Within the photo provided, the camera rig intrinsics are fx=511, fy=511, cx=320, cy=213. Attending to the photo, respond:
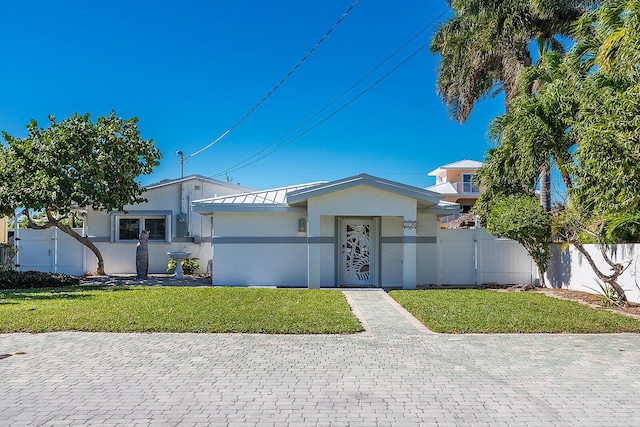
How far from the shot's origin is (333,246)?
16.6 metres

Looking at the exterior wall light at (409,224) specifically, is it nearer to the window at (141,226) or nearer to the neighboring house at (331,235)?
the neighboring house at (331,235)

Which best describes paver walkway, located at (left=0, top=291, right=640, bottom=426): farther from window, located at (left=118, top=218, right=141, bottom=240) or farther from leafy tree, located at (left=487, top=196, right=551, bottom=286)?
window, located at (left=118, top=218, right=141, bottom=240)

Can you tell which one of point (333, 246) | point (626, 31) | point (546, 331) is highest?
point (626, 31)

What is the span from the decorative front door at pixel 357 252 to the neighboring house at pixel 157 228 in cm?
639

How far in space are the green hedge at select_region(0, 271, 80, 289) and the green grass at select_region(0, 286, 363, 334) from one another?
1.01 metres

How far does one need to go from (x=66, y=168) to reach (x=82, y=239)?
9.49 ft

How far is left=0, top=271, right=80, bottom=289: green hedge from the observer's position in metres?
15.0

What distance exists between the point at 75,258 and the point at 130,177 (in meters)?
4.16

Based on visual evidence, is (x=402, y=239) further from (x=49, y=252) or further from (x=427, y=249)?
(x=49, y=252)

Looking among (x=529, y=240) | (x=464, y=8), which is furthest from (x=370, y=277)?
(x=464, y=8)

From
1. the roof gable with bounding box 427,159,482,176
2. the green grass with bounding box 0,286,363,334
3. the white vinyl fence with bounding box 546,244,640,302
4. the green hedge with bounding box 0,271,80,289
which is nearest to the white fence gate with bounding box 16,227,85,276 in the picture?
the green hedge with bounding box 0,271,80,289

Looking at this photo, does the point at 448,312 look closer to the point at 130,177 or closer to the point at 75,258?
the point at 130,177

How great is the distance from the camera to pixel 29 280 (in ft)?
50.0

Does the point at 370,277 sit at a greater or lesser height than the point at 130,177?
lesser
